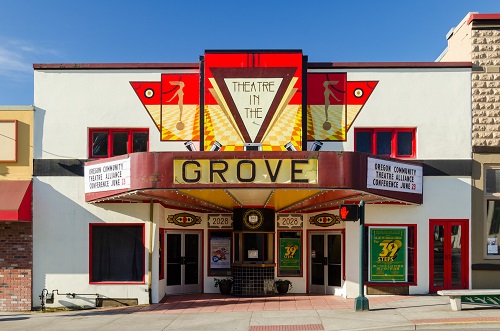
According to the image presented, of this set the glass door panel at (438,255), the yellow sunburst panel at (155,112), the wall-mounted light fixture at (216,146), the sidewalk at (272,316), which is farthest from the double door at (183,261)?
the glass door panel at (438,255)

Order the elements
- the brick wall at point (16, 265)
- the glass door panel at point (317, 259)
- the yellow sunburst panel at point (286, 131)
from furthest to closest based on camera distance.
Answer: the glass door panel at point (317, 259) < the brick wall at point (16, 265) < the yellow sunburst panel at point (286, 131)

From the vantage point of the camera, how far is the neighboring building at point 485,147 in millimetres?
18250

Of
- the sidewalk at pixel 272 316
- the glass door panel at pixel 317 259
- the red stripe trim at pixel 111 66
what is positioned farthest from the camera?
the glass door panel at pixel 317 259

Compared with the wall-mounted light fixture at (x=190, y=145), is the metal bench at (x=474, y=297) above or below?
below

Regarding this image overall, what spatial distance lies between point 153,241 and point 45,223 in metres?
3.52

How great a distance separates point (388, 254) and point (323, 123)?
4726 millimetres

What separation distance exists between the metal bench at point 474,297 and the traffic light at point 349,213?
299cm

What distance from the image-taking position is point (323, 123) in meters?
18.3

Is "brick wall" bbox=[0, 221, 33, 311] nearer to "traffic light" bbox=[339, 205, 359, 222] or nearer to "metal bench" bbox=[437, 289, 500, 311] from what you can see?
"traffic light" bbox=[339, 205, 359, 222]

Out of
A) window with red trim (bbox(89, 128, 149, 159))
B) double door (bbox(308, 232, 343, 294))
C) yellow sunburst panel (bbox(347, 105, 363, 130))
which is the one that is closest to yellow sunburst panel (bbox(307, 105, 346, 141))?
yellow sunburst panel (bbox(347, 105, 363, 130))

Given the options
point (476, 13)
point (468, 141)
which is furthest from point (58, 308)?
point (476, 13)

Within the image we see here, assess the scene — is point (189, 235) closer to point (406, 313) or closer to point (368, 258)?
point (368, 258)

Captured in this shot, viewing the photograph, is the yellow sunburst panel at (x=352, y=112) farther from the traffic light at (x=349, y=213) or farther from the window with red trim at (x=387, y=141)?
the traffic light at (x=349, y=213)

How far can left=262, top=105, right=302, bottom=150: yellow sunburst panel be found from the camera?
17.9 m
